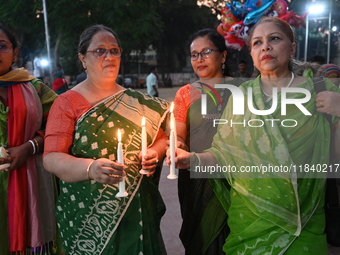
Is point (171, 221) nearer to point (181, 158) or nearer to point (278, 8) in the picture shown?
point (181, 158)

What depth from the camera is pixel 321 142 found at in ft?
6.28

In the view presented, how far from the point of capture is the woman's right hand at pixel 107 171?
1654mm

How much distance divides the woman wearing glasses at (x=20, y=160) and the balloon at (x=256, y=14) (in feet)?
8.94

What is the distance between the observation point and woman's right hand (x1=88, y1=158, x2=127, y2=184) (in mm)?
1654

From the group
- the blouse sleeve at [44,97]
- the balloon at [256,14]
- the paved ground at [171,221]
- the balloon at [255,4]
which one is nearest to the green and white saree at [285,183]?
the blouse sleeve at [44,97]

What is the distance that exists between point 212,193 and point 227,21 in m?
2.92

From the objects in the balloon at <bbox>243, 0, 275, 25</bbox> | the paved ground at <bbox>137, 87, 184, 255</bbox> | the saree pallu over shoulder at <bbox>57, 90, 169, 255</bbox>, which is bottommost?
the paved ground at <bbox>137, 87, 184, 255</bbox>

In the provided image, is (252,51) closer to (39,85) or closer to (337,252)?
(39,85)

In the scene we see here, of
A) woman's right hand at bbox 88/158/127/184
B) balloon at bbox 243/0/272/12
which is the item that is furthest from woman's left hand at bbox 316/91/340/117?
balloon at bbox 243/0/272/12

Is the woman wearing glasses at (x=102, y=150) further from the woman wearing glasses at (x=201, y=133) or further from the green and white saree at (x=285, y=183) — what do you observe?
the green and white saree at (x=285, y=183)

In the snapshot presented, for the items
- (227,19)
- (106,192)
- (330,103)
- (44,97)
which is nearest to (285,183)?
(330,103)

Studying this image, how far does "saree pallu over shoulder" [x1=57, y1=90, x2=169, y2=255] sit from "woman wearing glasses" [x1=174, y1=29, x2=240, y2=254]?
513 millimetres

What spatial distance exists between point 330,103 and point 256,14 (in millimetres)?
2706

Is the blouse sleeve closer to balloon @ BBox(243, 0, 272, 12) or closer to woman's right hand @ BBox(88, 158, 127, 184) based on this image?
woman's right hand @ BBox(88, 158, 127, 184)
